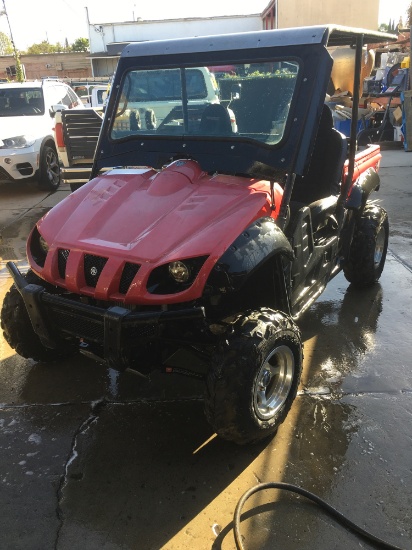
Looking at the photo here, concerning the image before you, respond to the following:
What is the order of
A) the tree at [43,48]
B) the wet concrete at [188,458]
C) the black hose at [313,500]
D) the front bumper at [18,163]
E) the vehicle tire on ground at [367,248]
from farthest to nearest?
the tree at [43,48] < the front bumper at [18,163] < the vehicle tire on ground at [367,248] < the wet concrete at [188,458] < the black hose at [313,500]

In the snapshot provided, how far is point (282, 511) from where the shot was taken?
7.89ft

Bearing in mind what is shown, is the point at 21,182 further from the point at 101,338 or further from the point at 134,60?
the point at 101,338

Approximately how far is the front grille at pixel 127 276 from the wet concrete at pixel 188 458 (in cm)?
94

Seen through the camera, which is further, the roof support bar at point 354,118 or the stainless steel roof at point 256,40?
the roof support bar at point 354,118

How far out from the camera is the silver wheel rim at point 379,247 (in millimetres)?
4787

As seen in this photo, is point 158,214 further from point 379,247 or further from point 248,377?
point 379,247

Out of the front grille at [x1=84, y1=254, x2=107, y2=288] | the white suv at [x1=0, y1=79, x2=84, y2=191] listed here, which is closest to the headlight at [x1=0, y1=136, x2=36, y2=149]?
the white suv at [x1=0, y1=79, x2=84, y2=191]

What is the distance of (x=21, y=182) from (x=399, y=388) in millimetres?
9321

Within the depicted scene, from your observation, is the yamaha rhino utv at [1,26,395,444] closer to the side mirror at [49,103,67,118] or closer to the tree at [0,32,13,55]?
the side mirror at [49,103,67,118]

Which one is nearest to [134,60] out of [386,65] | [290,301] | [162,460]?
[290,301]

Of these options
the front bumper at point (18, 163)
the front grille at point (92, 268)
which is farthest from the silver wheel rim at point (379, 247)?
the front bumper at point (18, 163)

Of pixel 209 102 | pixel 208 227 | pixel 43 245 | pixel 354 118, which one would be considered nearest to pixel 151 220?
pixel 208 227

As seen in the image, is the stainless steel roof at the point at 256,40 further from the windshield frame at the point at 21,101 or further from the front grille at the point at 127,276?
the windshield frame at the point at 21,101

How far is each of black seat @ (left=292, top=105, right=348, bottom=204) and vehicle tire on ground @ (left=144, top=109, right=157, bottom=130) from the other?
1138mm
